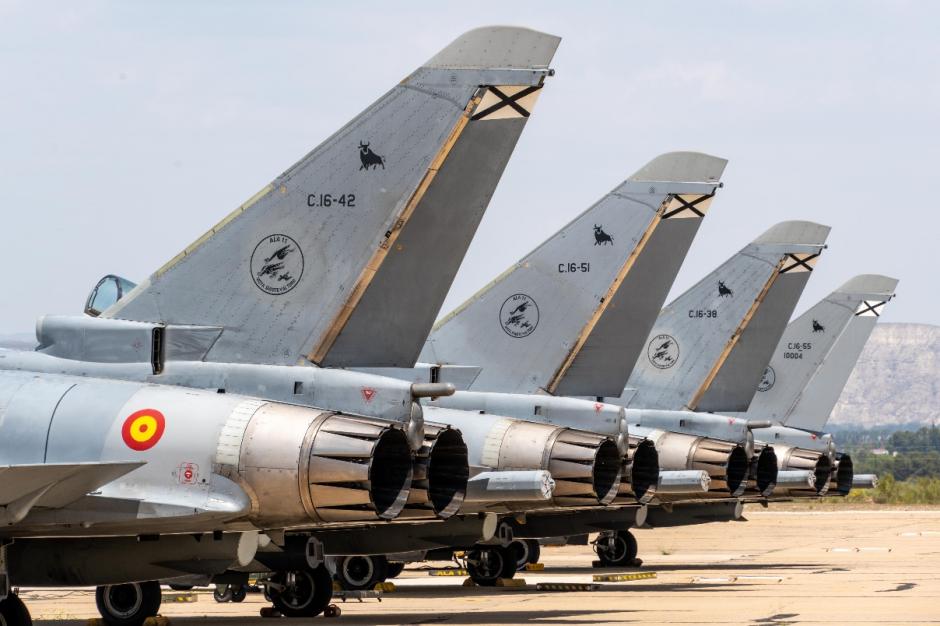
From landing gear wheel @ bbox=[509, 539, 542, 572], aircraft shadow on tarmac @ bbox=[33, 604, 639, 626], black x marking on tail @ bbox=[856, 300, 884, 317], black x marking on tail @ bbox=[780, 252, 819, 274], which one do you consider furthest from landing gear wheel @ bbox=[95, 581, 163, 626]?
black x marking on tail @ bbox=[856, 300, 884, 317]

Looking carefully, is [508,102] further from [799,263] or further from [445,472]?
[799,263]

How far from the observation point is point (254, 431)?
1327 cm

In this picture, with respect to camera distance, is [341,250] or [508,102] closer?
[341,250]

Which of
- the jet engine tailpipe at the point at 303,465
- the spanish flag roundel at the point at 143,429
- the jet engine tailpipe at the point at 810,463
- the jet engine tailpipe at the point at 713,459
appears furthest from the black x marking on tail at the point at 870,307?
the spanish flag roundel at the point at 143,429

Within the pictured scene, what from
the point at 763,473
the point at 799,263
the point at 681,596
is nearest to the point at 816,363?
the point at 799,263

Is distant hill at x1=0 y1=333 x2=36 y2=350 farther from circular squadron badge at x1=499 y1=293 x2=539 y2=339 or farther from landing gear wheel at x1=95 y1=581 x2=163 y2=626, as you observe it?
circular squadron badge at x1=499 y1=293 x2=539 y2=339

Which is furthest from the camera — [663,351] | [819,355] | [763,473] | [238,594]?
[819,355]

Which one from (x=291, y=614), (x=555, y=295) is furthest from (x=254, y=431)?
(x=555, y=295)

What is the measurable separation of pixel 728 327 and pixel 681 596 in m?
8.73

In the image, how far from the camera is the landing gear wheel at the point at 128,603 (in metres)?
15.2

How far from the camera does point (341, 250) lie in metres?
14.6

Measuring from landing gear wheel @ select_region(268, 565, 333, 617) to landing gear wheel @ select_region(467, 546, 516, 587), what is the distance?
222 inches

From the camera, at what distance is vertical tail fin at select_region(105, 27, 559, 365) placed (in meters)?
14.6

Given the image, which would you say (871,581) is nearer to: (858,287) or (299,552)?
(299,552)
